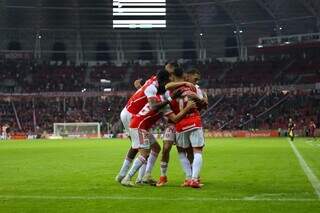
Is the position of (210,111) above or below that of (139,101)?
above

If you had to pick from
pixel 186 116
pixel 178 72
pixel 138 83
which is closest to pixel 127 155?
pixel 186 116

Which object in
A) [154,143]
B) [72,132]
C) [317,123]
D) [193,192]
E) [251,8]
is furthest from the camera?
[251,8]

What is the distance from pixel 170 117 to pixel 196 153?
961mm

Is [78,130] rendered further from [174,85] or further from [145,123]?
[174,85]

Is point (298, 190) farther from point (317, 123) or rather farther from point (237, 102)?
point (237, 102)

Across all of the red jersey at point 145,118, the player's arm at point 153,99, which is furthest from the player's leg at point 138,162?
the player's arm at point 153,99

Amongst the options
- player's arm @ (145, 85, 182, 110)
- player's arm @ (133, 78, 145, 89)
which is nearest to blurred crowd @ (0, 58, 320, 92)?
player's arm @ (133, 78, 145, 89)

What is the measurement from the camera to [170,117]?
1320 centimetres

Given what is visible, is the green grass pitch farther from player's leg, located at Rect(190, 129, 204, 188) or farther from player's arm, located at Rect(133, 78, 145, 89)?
player's arm, located at Rect(133, 78, 145, 89)

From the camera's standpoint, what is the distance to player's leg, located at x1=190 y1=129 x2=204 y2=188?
12883mm

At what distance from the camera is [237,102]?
250ft

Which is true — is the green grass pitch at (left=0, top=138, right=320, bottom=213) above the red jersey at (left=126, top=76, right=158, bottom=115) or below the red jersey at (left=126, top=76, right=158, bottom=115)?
below

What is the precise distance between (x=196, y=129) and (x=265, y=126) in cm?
5419

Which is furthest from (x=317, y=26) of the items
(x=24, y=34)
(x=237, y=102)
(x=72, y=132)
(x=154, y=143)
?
(x=154, y=143)
